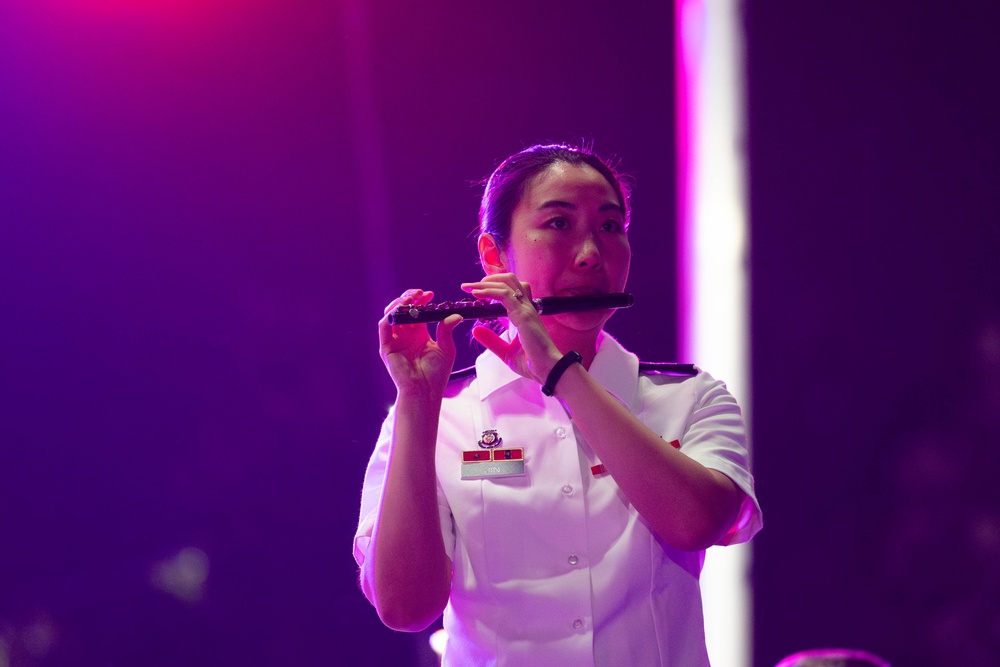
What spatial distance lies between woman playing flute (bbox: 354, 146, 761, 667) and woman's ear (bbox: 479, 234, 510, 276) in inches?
2.0

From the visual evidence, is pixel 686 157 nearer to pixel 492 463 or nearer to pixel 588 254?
pixel 588 254

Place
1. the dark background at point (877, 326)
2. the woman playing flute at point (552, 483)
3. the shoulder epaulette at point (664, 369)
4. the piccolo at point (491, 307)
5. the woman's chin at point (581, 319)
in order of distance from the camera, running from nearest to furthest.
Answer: the woman playing flute at point (552, 483)
the piccolo at point (491, 307)
the woman's chin at point (581, 319)
the shoulder epaulette at point (664, 369)
the dark background at point (877, 326)

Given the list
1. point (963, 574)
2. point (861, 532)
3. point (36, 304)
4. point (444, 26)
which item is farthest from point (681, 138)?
point (36, 304)

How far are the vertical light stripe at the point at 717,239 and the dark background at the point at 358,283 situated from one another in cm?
6

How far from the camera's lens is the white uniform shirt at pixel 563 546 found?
4.22ft

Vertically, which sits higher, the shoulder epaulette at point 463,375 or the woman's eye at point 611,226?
the woman's eye at point 611,226

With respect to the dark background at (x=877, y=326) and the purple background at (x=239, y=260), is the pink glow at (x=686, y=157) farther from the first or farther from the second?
the dark background at (x=877, y=326)

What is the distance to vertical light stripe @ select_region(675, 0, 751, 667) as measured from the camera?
2.40 metres

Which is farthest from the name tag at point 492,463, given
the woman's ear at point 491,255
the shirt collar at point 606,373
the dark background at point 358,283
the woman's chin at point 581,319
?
the dark background at point 358,283

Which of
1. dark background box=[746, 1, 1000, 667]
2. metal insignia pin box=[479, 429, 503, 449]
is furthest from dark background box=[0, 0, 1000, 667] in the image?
metal insignia pin box=[479, 429, 503, 449]

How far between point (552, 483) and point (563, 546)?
0.36 feet

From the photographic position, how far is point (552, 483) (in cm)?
139

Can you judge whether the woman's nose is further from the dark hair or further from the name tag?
the name tag

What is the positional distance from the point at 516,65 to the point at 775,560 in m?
1.65
